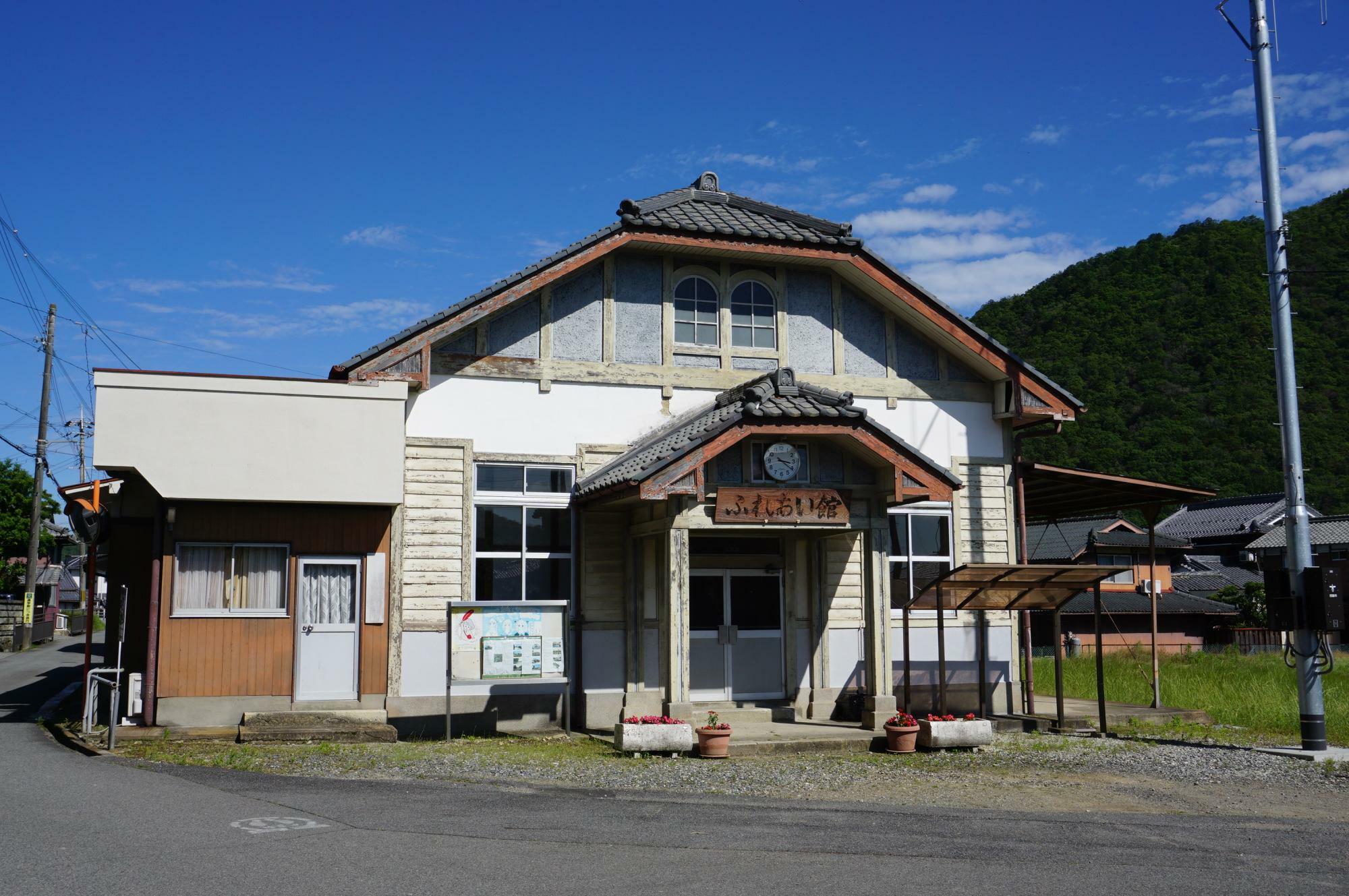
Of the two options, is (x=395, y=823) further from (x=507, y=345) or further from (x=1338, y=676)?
(x=1338, y=676)

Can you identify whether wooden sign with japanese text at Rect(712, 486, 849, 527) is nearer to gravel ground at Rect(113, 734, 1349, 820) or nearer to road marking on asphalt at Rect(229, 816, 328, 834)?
gravel ground at Rect(113, 734, 1349, 820)

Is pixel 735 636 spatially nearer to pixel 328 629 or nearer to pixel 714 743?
pixel 714 743

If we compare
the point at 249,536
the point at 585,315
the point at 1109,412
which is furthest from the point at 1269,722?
the point at 1109,412

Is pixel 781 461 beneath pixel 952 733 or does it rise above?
above

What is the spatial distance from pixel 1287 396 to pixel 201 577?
42.8ft

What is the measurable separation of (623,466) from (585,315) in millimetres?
2431

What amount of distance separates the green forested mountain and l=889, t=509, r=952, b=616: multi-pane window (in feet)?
113

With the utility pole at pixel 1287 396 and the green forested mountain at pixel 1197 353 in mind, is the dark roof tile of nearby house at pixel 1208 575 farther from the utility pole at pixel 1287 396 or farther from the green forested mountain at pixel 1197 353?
the utility pole at pixel 1287 396

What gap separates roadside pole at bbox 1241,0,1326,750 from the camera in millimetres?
13078

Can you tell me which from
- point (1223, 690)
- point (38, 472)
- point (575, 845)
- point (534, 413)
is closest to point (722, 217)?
point (534, 413)

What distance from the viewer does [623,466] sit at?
14258 millimetres

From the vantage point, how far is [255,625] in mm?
13758

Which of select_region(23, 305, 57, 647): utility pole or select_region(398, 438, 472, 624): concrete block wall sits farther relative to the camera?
select_region(23, 305, 57, 647): utility pole

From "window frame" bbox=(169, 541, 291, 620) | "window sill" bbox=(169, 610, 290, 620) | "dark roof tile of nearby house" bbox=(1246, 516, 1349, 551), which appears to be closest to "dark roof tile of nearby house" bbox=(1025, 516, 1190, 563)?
"dark roof tile of nearby house" bbox=(1246, 516, 1349, 551)
